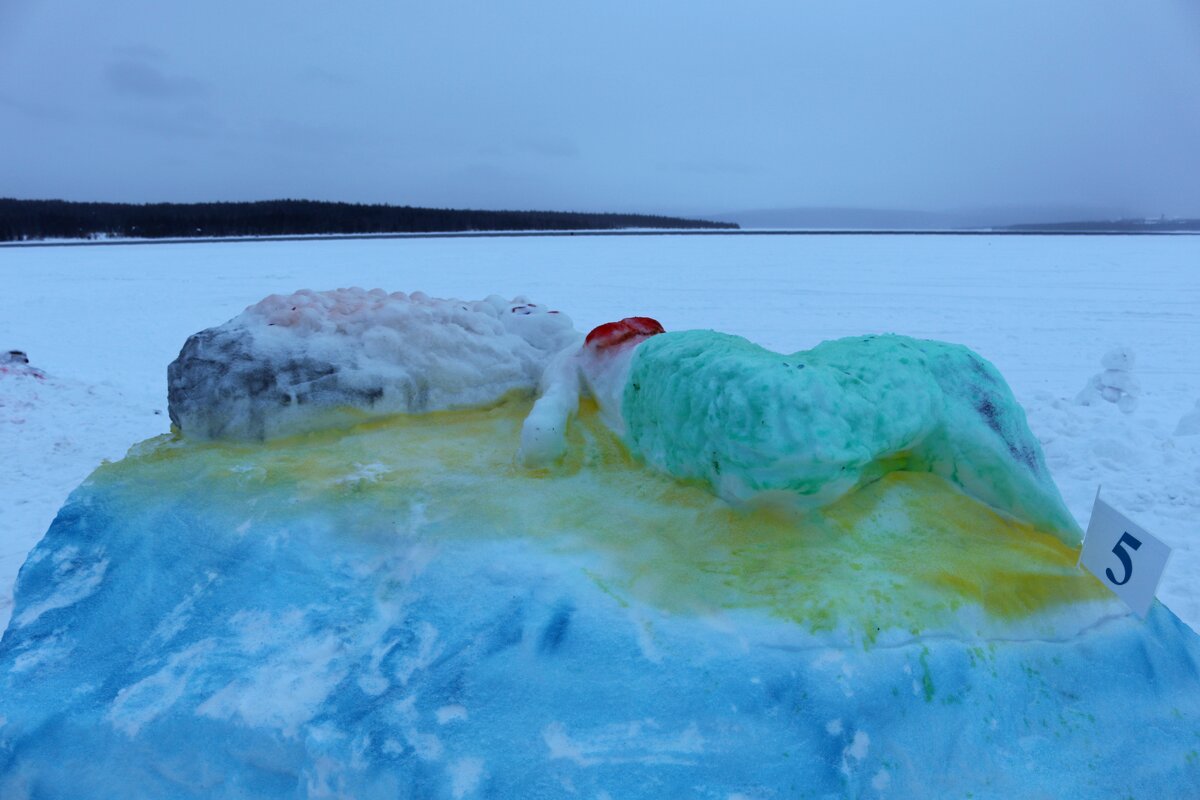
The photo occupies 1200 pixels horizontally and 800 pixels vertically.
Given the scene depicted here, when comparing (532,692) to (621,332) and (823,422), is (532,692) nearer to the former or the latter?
(823,422)

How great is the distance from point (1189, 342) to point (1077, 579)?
8182mm

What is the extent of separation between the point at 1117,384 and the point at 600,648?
5252 mm

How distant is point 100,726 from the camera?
76.7 inches

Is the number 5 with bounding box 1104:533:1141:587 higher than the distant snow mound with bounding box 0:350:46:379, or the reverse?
the number 5 with bounding box 1104:533:1141:587

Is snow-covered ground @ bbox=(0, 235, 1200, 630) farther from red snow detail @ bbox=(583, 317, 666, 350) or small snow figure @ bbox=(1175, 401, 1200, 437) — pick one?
red snow detail @ bbox=(583, 317, 666, 350)

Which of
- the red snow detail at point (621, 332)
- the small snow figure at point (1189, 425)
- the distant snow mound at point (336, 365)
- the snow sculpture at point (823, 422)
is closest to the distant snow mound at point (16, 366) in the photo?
the distant snow mound at point (336, 365)

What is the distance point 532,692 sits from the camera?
70.8 inches

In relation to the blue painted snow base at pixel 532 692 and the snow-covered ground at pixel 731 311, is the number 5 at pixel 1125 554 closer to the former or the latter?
the blue painted snow base at pixel 532 692

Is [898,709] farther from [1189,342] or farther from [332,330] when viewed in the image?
[1189,342]

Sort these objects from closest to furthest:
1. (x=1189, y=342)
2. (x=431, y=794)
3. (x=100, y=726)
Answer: (x=431, y=794) < (x=100, y=726) < (x=1189, y=342)

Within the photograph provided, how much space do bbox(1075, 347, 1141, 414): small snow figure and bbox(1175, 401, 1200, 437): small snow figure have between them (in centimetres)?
47

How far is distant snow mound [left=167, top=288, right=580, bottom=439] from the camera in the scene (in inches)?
121

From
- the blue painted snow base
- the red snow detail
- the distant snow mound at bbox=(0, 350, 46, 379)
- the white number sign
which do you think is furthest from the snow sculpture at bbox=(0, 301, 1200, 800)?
the distant snow mound at bbox=(0, 350, 46, 379)

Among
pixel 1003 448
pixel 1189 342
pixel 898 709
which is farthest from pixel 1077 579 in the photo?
pixel 1189 342
